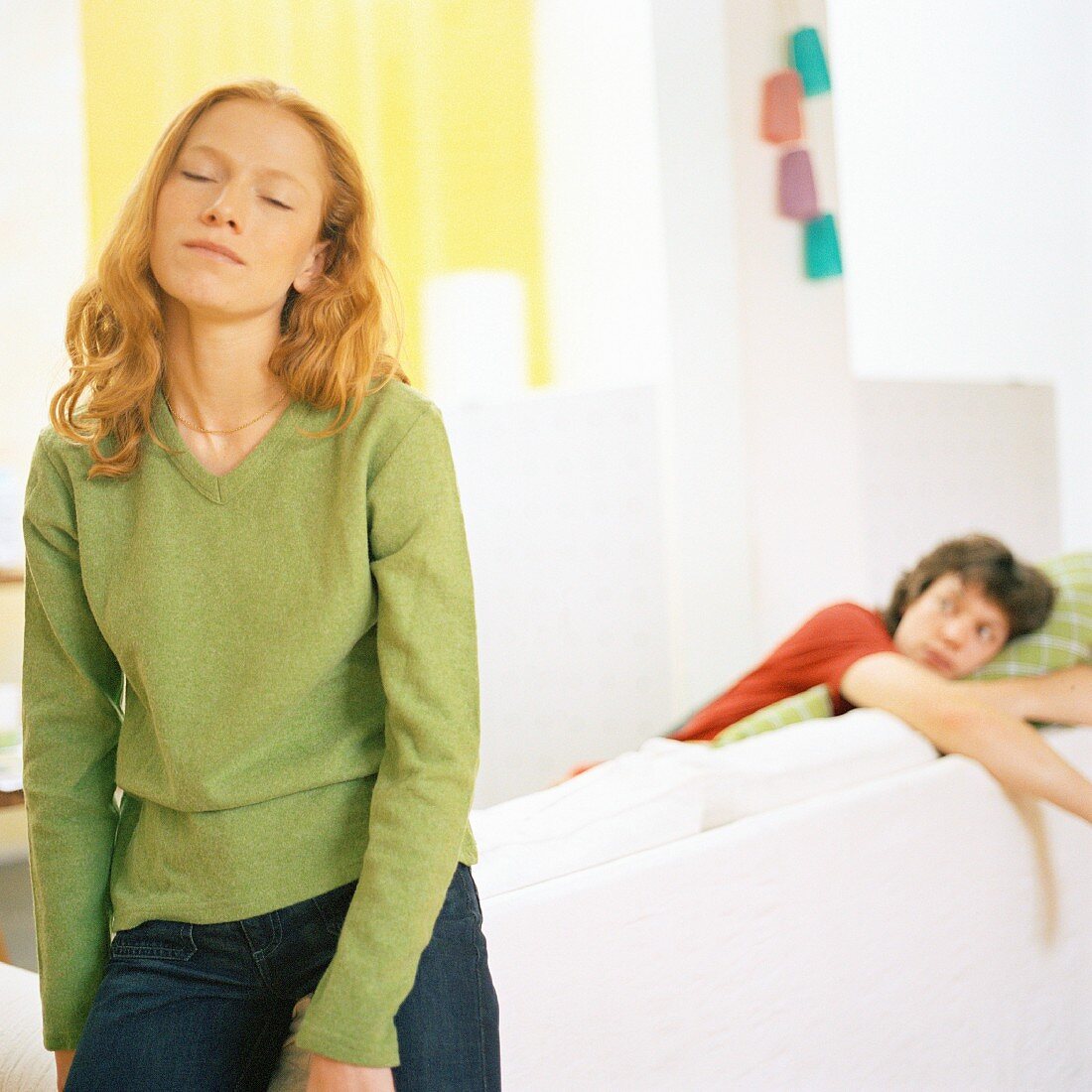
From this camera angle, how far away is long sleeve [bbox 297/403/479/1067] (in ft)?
2.63

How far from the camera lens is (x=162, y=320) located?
0.97 meters

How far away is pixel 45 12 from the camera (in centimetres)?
282

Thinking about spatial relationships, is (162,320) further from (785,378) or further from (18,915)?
(785,378)

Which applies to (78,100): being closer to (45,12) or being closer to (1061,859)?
(45,12)

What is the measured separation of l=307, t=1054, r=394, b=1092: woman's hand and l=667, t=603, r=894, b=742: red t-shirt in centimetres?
128

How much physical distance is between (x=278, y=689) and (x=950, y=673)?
146cm

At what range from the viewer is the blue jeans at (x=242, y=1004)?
842 millimetres

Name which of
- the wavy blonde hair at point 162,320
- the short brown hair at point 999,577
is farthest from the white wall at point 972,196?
the wavy blonde hair at point 162,320

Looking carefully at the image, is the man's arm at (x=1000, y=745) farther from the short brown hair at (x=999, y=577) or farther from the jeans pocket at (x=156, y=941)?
the jeans pocket at (x=156, y=941)

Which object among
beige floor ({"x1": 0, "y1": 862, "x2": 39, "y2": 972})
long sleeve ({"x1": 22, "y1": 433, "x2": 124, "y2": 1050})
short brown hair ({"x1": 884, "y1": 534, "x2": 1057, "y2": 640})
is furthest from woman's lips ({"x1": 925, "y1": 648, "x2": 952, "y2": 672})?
beige floor ({"x1": 0, "y1": 862, "x2": 39, "y2": 972})

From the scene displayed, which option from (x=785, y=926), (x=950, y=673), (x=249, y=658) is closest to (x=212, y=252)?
(x=249, y=658)

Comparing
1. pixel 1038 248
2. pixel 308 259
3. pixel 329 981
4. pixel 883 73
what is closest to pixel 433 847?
pixel 329 981

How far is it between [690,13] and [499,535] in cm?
142

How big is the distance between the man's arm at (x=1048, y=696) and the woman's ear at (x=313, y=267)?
1.19 meters
